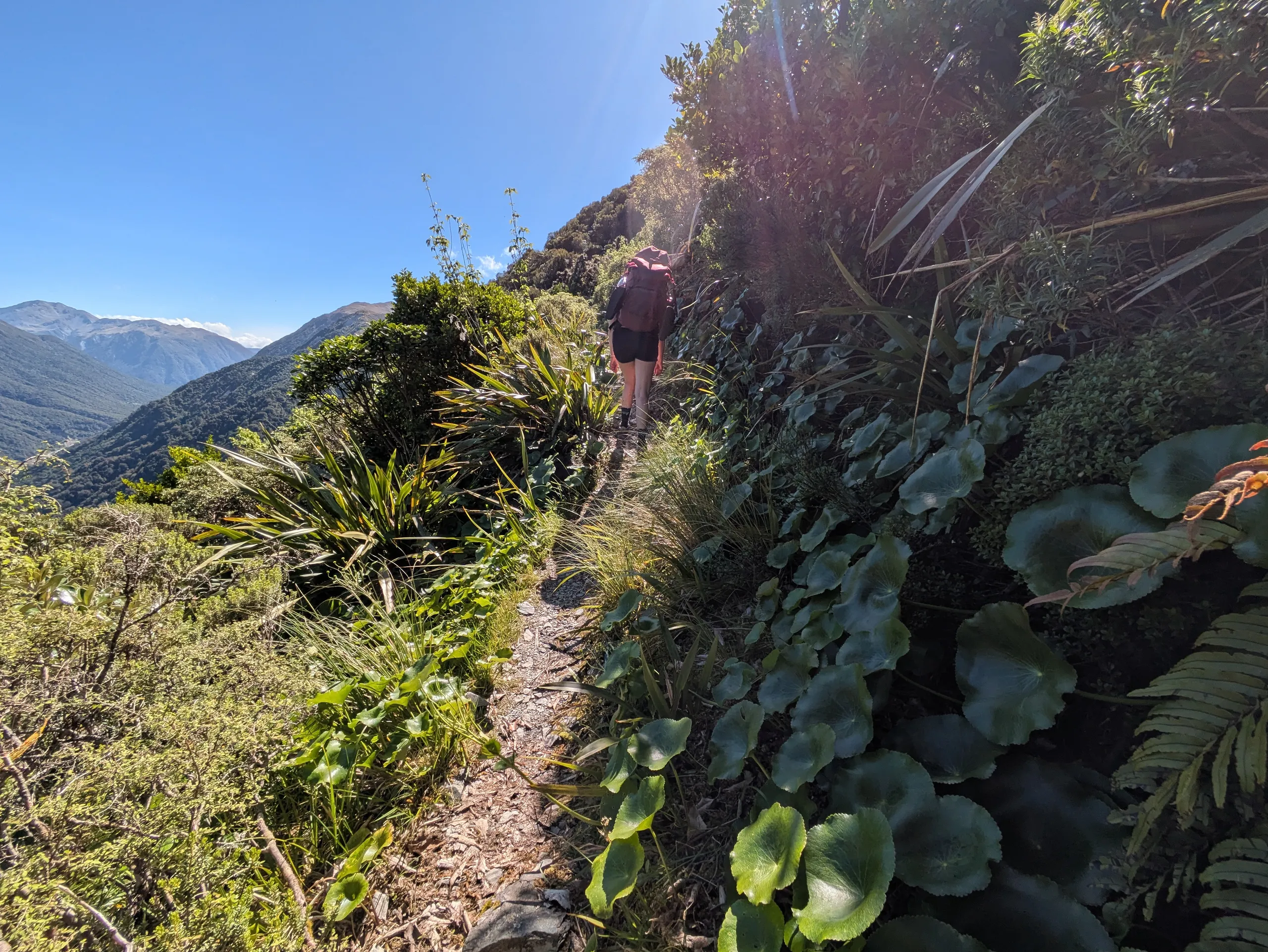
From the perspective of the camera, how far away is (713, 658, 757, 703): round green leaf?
146 centimetres

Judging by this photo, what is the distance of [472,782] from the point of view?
1.78 m

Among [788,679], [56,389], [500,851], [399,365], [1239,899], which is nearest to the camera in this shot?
[1239,899]

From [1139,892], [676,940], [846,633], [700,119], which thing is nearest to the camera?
[1139,892]

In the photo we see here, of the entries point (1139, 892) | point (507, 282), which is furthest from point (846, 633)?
point (507, 282)

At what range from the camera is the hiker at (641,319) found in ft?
14.3

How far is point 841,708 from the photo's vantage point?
4.00 feet

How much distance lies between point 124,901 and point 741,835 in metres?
1.34

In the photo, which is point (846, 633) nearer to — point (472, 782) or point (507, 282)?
point (472, 782)

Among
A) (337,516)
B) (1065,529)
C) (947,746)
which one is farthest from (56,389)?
(1065,529)

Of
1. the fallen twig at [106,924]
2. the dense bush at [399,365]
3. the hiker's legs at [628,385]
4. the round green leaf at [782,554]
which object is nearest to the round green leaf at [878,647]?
Result: the round green leaf at [782,554]

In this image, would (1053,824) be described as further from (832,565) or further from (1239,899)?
(832,565)

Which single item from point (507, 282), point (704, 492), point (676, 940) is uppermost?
point (507, 282)

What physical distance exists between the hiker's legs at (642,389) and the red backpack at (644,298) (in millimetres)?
321

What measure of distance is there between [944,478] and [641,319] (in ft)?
11.2
